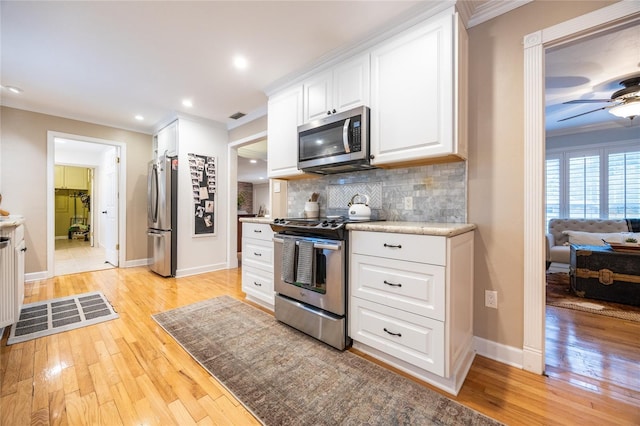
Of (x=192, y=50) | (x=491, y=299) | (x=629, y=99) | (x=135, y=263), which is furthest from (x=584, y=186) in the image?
(x=135, y=263)

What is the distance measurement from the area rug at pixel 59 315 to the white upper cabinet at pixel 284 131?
2176 millimetres

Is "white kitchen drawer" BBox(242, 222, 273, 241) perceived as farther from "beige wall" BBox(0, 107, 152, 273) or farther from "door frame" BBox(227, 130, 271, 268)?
"beige wall" BBox(0, 107, 152, 273)

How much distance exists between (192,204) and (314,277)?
2931 mm

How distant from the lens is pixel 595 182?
15.2 feet

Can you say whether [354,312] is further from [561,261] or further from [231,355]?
[561,261]

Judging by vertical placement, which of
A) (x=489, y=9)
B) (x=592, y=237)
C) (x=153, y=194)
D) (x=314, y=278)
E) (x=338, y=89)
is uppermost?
(x=489, y=9)

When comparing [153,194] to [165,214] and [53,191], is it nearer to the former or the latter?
[165,214]

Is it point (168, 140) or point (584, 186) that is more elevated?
point (168, 140)

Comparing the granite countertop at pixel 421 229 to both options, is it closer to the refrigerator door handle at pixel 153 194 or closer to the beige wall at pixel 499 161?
the beige wall at pixel 499 161

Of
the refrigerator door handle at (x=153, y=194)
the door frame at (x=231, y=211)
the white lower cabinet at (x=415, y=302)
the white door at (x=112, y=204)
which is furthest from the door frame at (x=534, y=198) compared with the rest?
the white door at (x=112, y=204)

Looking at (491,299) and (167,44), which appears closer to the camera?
(491,299)

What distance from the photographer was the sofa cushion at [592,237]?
148 inches

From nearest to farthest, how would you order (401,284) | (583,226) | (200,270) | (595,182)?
(401,284)
(200,270)
(583,226)
(595,182)

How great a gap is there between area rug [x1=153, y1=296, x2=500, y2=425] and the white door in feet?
10.5
